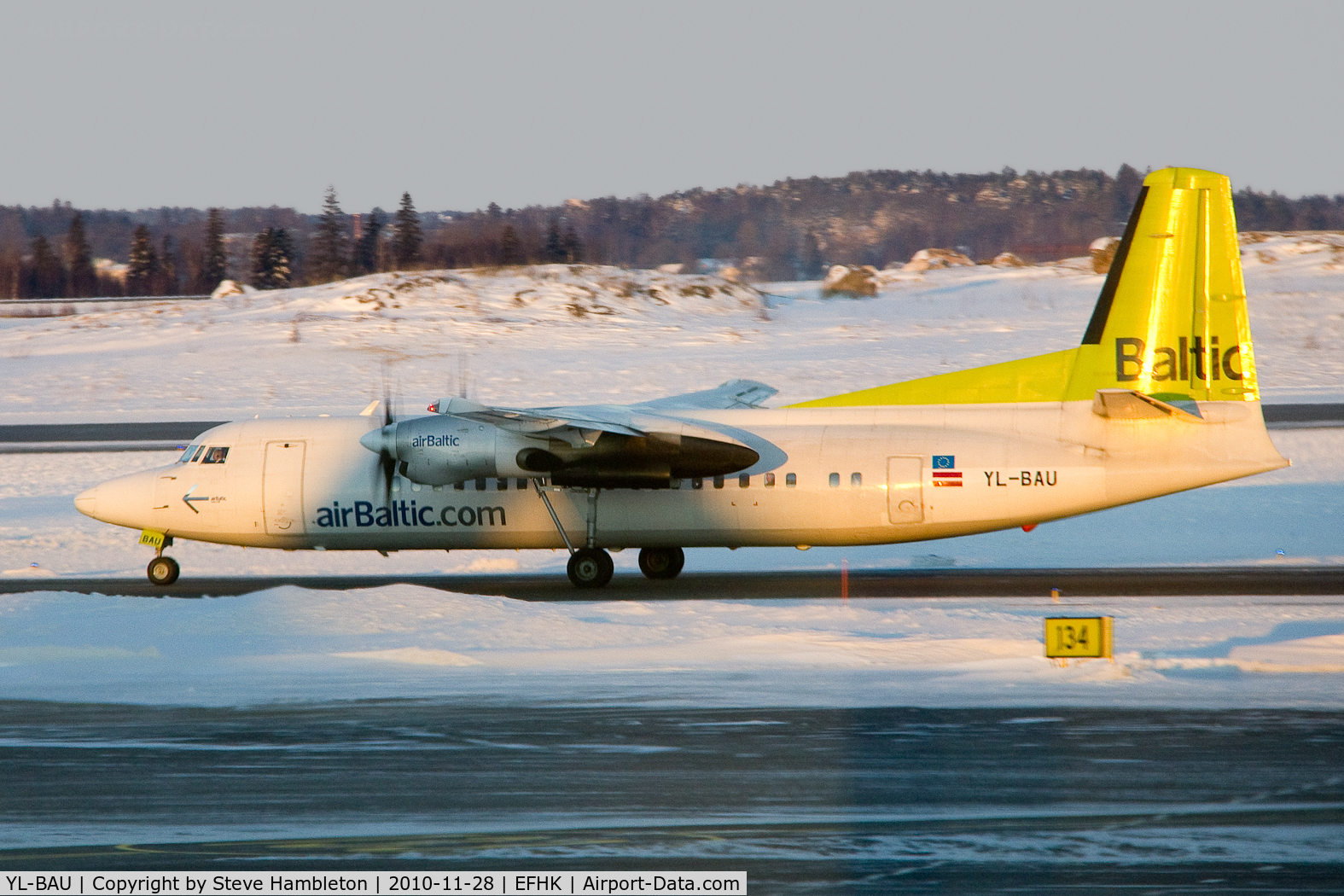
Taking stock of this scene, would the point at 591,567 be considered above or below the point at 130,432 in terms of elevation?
below

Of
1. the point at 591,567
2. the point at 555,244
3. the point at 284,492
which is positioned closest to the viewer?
the point at 591,567

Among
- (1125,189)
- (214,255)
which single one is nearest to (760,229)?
(1125,189)

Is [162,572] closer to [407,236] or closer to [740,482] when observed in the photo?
[740,482]

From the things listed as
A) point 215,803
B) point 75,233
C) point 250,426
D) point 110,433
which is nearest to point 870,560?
point 250,426

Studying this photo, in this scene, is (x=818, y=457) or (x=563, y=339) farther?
Result: (x=563, y=339)

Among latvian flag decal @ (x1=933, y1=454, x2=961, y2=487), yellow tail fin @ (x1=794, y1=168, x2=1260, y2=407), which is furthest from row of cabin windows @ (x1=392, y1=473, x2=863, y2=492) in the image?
yellow tail fin @ (x1=794, y1=168, x2=1260, y2=407)

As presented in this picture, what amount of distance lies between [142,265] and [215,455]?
350ft

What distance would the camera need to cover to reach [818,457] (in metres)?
19.6

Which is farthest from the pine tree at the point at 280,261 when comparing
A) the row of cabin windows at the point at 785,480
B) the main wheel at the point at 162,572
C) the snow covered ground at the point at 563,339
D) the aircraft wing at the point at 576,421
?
the row of cabin windows at the point at 785,480

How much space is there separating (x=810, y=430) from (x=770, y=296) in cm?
5045

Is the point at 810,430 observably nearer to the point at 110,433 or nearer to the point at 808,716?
the point at 808,716

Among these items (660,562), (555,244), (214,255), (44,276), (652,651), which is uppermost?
(214,255)

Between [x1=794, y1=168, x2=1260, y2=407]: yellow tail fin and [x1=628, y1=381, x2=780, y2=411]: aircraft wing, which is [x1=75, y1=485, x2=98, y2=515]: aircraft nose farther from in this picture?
[x1=794, y1=168, x2=1260, y2=407]: yellow tail fin

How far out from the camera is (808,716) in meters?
11.7
